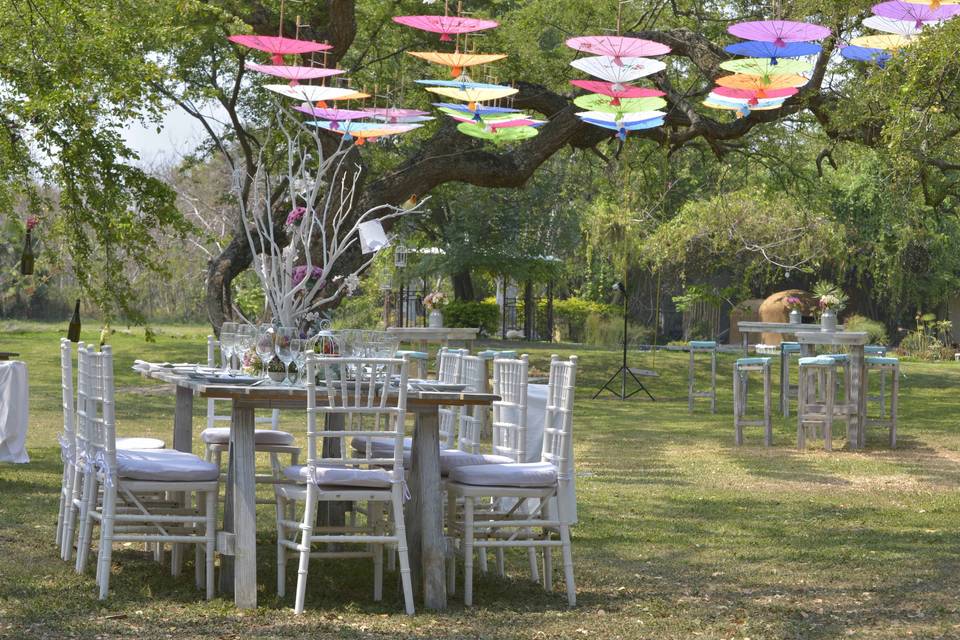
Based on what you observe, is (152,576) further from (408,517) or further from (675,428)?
(675,428)

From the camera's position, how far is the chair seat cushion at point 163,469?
4.53m

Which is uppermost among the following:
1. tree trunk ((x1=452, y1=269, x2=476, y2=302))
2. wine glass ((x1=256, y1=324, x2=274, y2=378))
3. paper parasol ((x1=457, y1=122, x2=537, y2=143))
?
paper parasol ((x1=457, y1=122, x2=537, y2=143))

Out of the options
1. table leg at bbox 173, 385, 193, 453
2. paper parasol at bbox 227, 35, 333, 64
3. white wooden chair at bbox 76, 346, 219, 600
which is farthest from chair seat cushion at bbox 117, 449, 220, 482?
paper parasol at bbox 227, 35, 333, 64

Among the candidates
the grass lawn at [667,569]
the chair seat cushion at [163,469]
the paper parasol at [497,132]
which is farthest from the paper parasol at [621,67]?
the chair seat cushion at [163,469]

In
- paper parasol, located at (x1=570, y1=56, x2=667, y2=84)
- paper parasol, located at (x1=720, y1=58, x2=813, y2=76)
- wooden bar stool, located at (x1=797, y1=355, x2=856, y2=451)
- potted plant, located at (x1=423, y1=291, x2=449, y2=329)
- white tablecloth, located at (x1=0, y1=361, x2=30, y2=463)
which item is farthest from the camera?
potted plant, located at (x1=423, y1=291, x2=449, y2=329)

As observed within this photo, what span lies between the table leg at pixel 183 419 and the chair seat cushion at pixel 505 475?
1.41 m

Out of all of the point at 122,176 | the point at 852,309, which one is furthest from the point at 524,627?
the point at 852,309

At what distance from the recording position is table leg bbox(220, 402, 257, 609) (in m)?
4.47

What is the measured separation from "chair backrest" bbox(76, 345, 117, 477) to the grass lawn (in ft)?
1.60

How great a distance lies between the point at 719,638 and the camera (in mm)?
4145

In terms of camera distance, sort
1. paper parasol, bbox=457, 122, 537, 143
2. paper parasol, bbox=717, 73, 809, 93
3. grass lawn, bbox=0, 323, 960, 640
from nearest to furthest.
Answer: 1. grass lawn, bbox=0, 323, 960, 640
2. paper parasol, bbox=717, 73, 809, 93
3. paper parasol, bbox=457, 122, 537, 143

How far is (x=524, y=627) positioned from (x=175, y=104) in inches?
469

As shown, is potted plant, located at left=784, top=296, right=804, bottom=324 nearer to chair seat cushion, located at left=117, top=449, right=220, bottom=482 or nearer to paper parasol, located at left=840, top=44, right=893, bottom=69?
paper parasol, located at left=840, top=44, right=893, bottom=69

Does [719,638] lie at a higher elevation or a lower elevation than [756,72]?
lower
